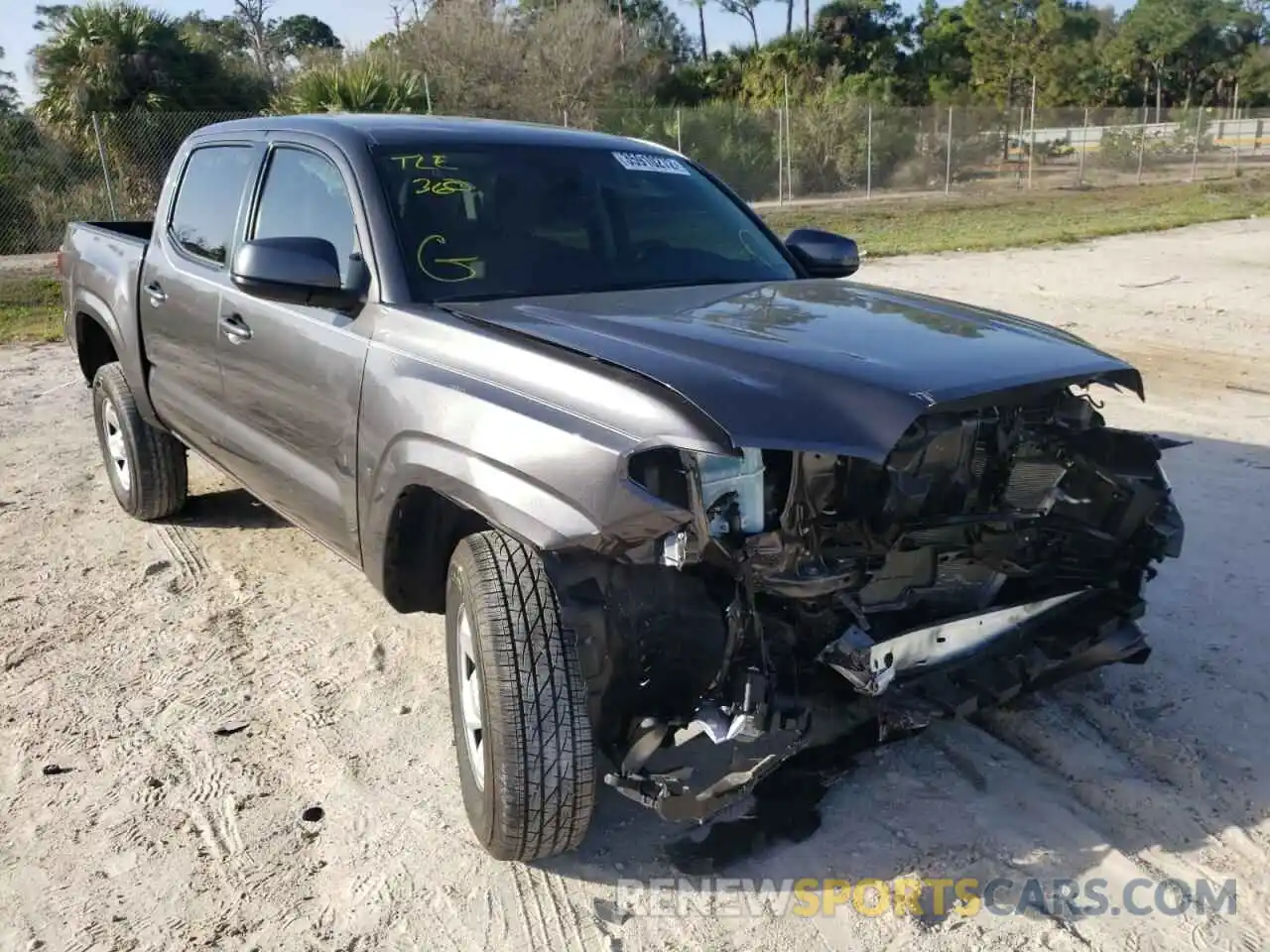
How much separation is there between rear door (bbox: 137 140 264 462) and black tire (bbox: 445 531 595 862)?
2.04 meters

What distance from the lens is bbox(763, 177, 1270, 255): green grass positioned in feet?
56.0

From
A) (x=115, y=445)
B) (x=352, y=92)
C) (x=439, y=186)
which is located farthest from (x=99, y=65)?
(x=439, y=186)

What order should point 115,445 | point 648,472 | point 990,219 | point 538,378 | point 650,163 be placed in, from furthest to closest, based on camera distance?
point 990,219 → point 115,445 → point 650,163 → point 538,378 → point 648,472

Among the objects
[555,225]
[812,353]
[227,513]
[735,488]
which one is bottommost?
[227,513]

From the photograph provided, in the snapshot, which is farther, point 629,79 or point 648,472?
point 629,79

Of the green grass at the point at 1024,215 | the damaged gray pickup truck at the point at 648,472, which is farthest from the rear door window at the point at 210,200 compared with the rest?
the green grass at the point at 1024,215

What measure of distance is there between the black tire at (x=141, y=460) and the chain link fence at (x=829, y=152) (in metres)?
12.5

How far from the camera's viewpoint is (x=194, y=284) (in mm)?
4406

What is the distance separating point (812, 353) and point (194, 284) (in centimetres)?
277

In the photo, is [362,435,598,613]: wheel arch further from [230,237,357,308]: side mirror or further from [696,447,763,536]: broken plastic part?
[230,237,357,308]: side mirror

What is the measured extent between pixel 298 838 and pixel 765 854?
4.14 feet

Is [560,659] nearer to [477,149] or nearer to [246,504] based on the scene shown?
[477,149]

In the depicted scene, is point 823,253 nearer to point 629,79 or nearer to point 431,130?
point 431,130

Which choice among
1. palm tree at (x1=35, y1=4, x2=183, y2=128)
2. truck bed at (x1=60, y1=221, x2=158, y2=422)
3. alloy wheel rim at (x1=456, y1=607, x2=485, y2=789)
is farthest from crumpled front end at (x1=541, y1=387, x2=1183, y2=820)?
palm tree at (x1=35, y1=4, x2=183, y2=128)
